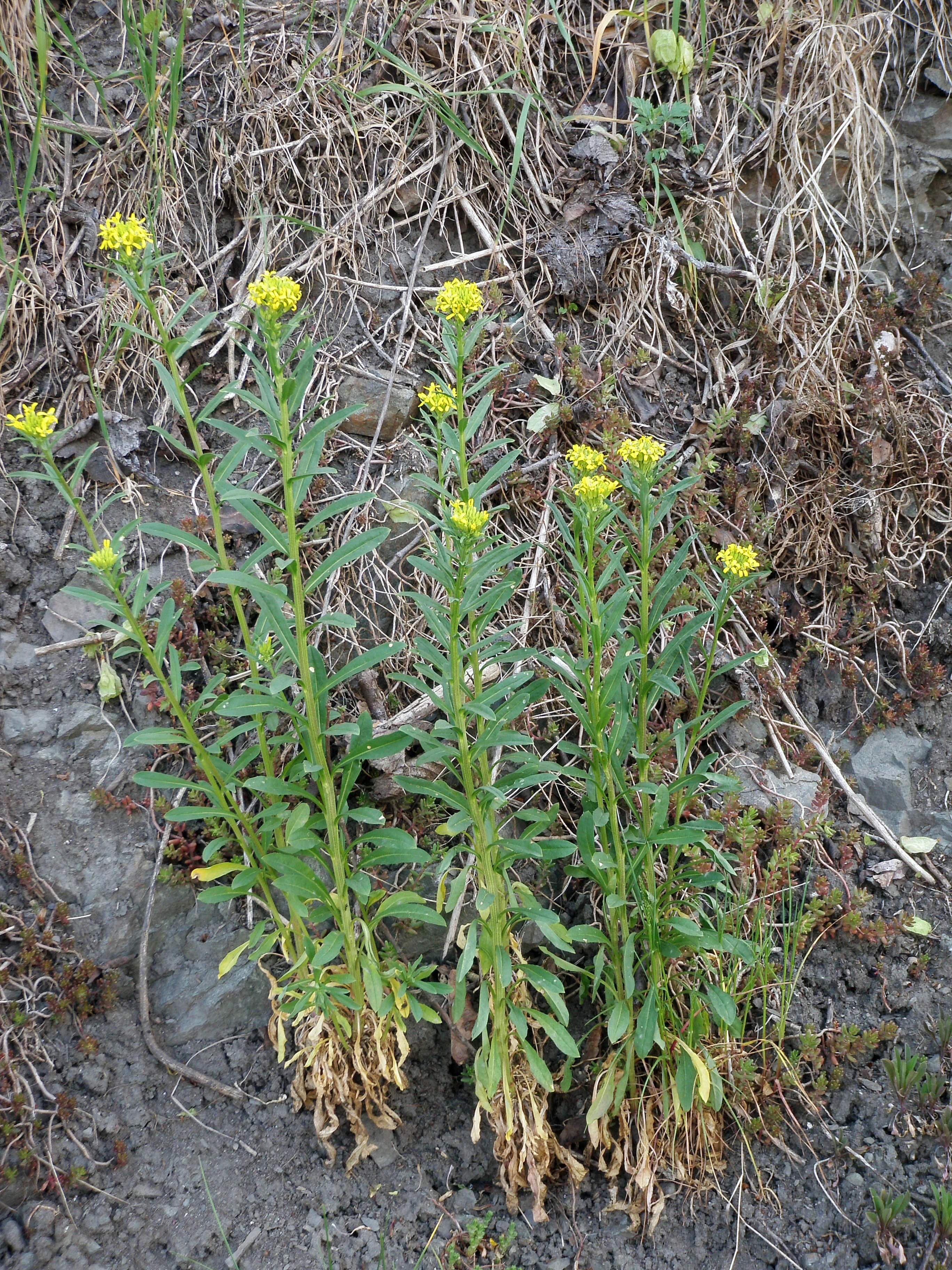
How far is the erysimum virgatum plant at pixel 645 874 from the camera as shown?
6.97 ft

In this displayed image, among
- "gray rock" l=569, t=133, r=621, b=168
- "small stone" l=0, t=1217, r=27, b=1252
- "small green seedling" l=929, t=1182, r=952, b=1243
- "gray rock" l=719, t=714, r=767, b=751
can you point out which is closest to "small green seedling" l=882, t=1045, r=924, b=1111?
"small green seedling" l=929, t=1182, r=952, b=1243

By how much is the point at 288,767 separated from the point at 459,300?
1.13 m

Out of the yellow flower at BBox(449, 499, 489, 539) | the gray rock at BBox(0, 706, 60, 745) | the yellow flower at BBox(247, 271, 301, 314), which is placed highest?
the yellow flower at BBox(247, 271, 301, 314)

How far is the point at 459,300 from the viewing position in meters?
2.00

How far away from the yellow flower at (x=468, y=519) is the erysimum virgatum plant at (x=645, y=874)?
23 centimetres

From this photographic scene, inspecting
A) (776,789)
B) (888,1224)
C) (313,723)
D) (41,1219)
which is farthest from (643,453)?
(41,1219)

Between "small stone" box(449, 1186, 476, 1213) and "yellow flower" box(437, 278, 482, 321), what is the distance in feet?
7.17

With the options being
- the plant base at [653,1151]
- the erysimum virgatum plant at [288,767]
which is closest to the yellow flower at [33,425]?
the erysimum virgatum plant at [288,767]

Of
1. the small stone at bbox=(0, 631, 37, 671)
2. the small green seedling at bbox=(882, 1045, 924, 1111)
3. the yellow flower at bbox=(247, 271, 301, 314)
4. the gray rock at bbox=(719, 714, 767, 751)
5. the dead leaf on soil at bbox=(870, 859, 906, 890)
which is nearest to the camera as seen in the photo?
the yellow flower at bbox=(247, 271, 301, 314)

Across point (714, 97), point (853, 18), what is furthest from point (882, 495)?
point (853, 18)

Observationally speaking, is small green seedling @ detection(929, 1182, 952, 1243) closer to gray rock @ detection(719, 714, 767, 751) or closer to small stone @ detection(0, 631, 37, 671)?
gray rock @ detection(719, 714, 767, 751)

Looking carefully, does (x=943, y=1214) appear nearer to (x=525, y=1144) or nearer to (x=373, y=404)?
(x=525, y=1144)

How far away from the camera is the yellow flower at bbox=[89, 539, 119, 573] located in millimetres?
1951

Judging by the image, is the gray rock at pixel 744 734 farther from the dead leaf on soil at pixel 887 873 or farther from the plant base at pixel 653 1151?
the plant base at pixel 653 1151
